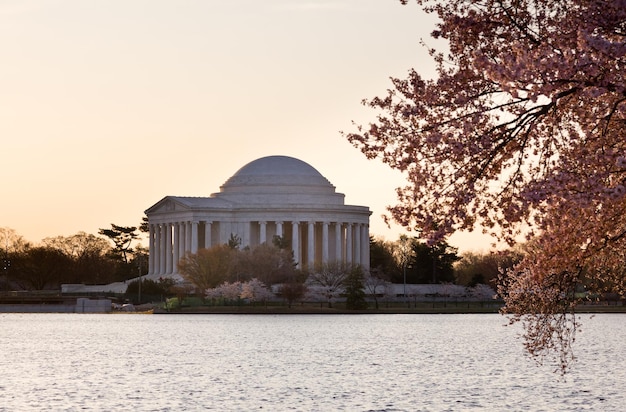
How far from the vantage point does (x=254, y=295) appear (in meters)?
149

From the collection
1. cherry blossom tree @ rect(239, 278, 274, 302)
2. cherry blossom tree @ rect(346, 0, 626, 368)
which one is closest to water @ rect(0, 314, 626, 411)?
cherry blossom tree @ rect(346, 0, 626, 368)

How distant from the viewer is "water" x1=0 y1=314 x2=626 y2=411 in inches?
1902

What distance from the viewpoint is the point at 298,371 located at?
64000 mm

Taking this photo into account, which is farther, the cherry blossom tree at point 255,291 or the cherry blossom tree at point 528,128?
the cherry blossom tree at point 255,291

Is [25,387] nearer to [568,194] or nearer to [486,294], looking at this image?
[568,194]

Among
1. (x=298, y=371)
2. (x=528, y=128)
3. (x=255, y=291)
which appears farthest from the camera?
(x=255, y=291)

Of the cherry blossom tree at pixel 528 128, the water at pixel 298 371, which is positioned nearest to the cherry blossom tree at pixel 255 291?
the water at pixel 298 371

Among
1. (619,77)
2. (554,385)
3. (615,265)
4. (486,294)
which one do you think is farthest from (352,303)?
(619,77)

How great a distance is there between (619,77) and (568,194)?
7.40 feet

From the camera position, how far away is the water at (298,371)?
48.3 meters

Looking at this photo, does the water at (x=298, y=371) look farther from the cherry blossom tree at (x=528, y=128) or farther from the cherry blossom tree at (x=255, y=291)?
the cherry blossom tree at (x=255, y=291)

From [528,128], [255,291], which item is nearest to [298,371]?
[528,128]

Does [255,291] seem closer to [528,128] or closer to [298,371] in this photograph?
[298,371]

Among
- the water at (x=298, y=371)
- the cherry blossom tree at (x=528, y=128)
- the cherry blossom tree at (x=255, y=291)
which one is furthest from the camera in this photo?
the cherry blossom tree at (x=255, y=291)
